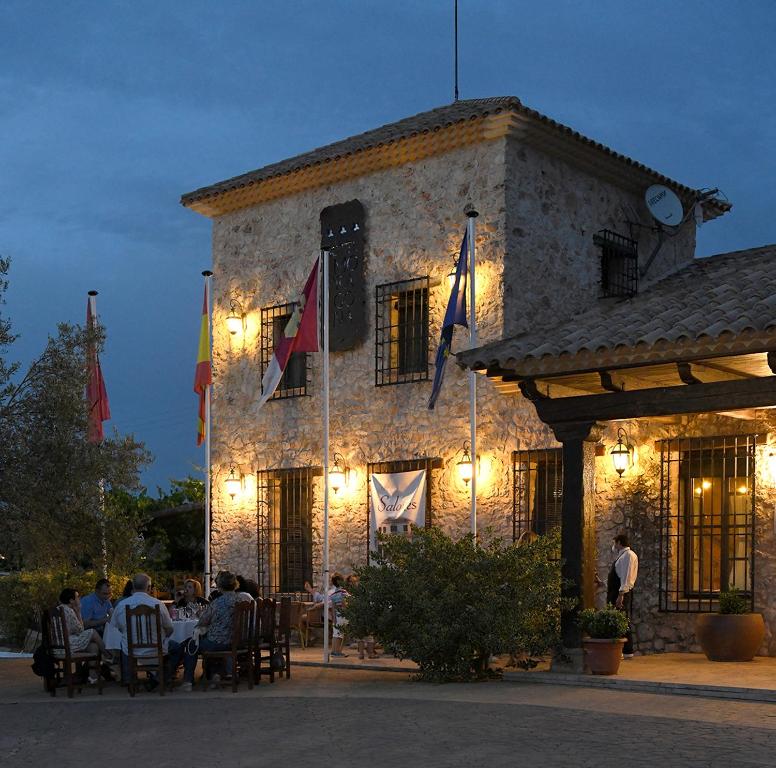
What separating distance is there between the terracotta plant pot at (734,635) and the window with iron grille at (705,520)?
109 cm

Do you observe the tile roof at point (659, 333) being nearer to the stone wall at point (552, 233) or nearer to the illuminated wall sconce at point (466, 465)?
the stone wall at point (552, 233)

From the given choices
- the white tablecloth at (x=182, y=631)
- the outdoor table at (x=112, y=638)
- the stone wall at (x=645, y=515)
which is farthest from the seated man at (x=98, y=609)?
the stone wall at (x=645, y=515)

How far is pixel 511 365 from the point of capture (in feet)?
39.8

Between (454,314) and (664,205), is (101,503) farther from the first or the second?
(664,205)

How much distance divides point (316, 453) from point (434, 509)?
230 cm

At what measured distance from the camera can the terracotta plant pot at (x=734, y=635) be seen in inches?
508

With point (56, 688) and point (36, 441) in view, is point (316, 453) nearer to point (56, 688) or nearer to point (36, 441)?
point (36, 441)

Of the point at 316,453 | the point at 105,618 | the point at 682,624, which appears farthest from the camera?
the point at 316,453

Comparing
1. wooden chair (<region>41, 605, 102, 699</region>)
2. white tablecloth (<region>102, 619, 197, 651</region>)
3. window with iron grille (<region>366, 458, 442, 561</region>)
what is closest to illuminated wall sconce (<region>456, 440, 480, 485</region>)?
window with iron grille (<region>366, 458, 442, 561</region>)

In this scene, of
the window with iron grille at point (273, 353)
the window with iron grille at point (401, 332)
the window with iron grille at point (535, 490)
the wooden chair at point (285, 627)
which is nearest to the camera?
the wooden chair at point (285, 627)

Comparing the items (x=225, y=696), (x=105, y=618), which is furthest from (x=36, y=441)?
(x=225, y=696)

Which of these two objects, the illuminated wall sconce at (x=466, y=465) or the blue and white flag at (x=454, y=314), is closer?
the blue and white flag at (x=454, y=314)

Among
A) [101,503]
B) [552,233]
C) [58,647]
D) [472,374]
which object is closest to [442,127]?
[552,233]

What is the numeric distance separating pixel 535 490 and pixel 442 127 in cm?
488
